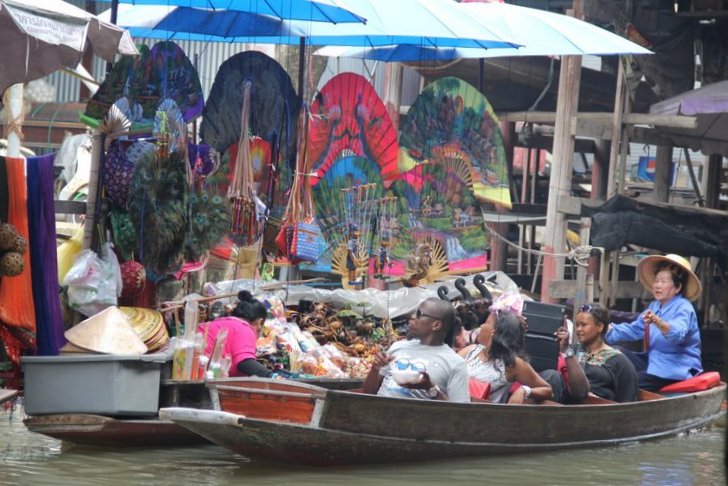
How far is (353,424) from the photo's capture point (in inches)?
311

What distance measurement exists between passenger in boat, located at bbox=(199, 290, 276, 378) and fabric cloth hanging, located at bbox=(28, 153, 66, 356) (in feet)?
3.24

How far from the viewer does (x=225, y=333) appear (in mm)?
8484

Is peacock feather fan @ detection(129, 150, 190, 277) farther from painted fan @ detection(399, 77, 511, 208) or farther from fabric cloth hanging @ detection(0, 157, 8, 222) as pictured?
painted fan @ detection(399, 77, 511, 208)

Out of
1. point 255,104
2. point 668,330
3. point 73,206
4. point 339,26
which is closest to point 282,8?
point 255,104

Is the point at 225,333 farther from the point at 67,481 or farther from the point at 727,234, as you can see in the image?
the point at 727,234

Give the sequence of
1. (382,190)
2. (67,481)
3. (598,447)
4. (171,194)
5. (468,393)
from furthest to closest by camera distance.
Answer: (382,190) → (598,447) → (171,194) → (468,393) → (67,481)

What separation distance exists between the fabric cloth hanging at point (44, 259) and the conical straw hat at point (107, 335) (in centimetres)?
12

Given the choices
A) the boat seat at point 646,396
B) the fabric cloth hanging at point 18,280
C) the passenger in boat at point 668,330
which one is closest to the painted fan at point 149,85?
the fabric cloth hanging at point 18,280

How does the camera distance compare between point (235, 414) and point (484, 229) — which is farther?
point (484, 229)

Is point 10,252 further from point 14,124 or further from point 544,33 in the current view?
point 544,33

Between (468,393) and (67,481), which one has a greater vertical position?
(468,393)

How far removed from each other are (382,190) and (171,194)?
2.73 meters

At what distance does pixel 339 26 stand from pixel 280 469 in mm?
4682

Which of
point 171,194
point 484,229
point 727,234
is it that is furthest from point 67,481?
point 727,234
